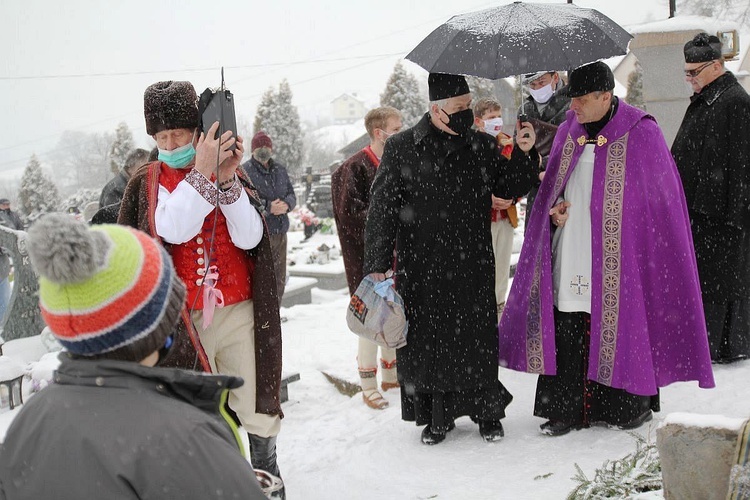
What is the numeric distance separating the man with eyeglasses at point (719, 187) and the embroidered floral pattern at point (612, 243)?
1189 millimetres

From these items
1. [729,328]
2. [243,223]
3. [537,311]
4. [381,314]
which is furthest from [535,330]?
[243,223]

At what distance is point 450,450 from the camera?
437 centimetres

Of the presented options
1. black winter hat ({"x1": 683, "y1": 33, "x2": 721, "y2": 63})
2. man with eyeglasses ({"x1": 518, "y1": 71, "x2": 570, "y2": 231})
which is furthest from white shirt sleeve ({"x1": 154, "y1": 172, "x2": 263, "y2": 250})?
black winter hat ({"x1": 683, "y1": 33, "x2": 721, "y2": 63})

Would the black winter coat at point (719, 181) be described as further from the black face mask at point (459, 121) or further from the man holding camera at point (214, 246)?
the man holding camera at point (214, 246)

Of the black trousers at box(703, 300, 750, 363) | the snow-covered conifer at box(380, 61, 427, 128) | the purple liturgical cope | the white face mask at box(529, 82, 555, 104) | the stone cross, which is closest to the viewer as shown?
the purple liturgical cope

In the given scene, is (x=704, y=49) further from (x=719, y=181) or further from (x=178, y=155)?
(x=178, y=155)

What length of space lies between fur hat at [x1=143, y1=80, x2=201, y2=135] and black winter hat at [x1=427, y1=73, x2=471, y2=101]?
4.77 feet

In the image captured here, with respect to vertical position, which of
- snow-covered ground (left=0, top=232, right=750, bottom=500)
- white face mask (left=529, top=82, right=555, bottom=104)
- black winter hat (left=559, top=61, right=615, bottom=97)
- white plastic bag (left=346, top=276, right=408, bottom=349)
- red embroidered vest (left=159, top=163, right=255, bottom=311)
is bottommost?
snow-covered ground (left=0, top=232, right=750, bottom=500)

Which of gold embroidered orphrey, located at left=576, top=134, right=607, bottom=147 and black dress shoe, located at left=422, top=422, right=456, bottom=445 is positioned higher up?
gold embroidered orphrey, located at left=576, top=134, right=607, bottom=147

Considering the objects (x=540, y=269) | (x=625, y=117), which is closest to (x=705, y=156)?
(x=625, y=117)

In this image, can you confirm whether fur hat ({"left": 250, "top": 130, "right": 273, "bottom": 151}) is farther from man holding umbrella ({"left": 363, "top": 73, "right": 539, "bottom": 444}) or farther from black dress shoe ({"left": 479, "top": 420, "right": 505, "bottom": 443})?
black dress shoe ({"left": 479, "top": 420, "right": 505, "bottom": 443})

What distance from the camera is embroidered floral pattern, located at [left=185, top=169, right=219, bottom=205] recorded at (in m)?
3.09

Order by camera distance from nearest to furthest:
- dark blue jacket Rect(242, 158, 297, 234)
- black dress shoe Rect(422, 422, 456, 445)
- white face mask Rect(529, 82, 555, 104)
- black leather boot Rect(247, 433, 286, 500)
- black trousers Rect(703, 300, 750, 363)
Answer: black leather boot Rect(247, 433, 286, 500) < black dress shoe Rect(422, 422, 456, 445) < black trousers Rect(703, 300, 750, 363) < white face mask Rect(529, 82, 555, 104) < dark blue jacket Rect(242, 158, 297, 234)

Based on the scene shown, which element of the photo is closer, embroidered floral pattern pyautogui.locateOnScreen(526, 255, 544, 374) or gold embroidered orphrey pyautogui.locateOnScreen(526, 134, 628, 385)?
gold embroidered orphrey pyautogui.locateOnScreen(526, 134, 628, 385)
